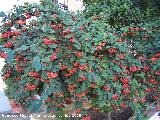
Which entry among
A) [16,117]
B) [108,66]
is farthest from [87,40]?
[16,117]

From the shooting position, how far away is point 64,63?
331 cm

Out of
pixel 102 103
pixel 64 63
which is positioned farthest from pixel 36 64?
pixel 102 103

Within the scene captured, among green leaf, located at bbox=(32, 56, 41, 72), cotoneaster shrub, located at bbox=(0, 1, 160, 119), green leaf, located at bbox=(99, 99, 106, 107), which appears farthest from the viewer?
green leaf, located at bbox=(99, 99, 106, 107)

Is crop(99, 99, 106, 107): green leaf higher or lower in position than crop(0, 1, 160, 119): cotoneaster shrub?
lower

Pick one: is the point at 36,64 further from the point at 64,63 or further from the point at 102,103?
the point at 102,103

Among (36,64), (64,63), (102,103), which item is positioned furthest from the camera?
(102,103)

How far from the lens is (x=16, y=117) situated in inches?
204

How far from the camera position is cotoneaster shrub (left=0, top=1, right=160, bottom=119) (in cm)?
327

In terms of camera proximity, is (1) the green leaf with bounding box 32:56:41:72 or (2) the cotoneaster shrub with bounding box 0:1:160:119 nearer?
(1) the green leaf with bounding box 32:56:41:72

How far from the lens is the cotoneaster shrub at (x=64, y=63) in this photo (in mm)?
3270

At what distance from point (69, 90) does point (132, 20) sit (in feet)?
7.48

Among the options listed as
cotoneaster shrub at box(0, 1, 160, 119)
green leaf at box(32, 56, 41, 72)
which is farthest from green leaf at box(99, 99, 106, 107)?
green leaf at box(32, 56, 41, 72)

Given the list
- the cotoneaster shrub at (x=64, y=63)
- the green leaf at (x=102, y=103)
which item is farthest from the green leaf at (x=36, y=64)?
the green leaf at (x=102, y=103)

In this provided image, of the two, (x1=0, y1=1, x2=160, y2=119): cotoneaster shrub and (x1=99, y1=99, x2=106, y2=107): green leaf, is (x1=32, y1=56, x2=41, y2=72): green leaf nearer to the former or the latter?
(x1=0, y1=1, x2=160, y2=119): cotoneaster shrub
